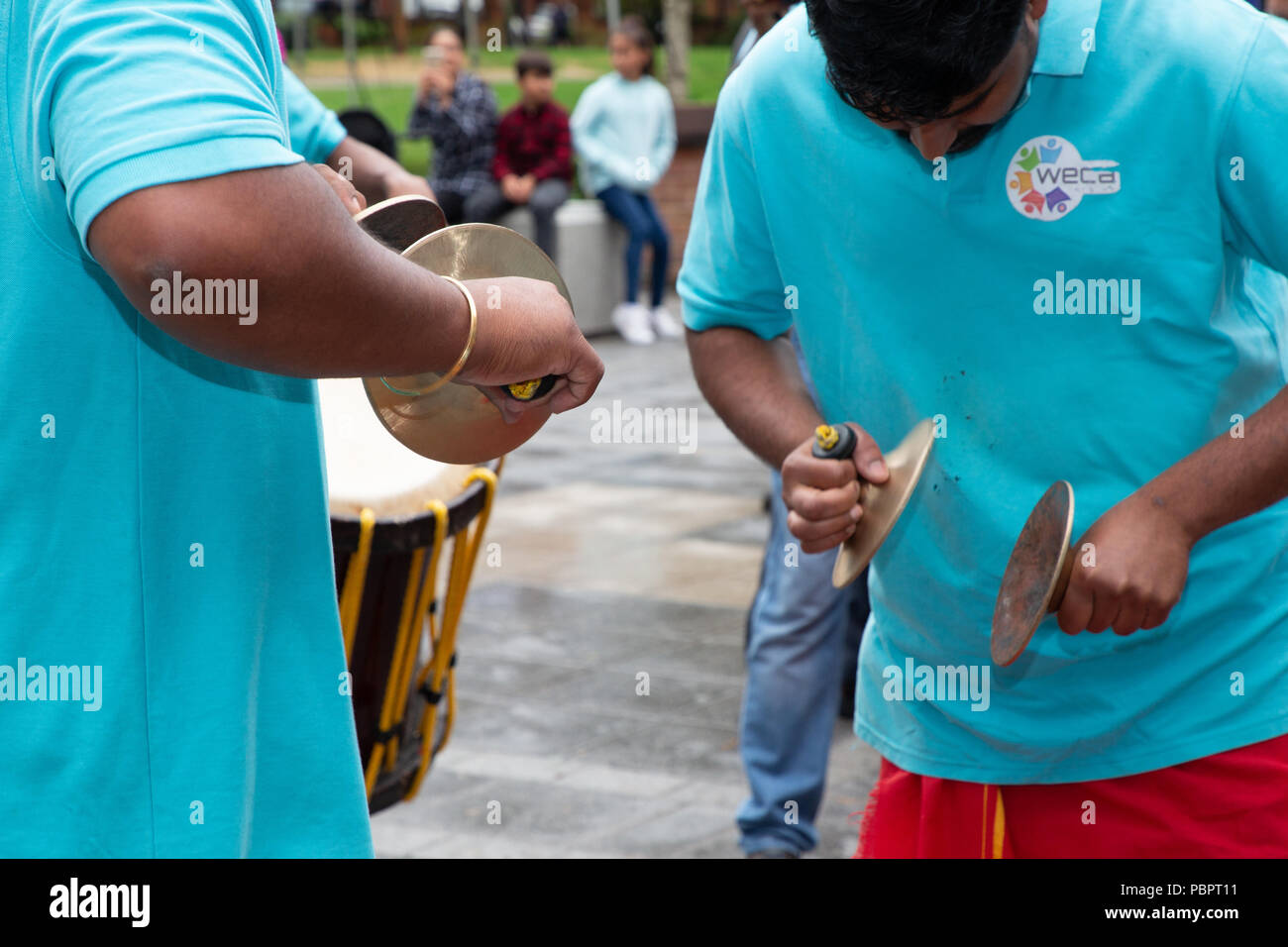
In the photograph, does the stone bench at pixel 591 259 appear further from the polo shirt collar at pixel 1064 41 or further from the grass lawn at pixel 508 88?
the polo shirt collar at pixel 1064 41

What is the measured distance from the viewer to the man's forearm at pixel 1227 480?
1.68 m

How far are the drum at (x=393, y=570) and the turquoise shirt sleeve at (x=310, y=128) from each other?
1.22 feet

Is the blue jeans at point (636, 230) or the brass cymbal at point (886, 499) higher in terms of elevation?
the brass cymbal at point (886, 499)

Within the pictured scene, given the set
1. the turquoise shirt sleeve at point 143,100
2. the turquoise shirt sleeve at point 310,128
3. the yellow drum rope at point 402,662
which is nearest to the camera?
the turquoise shirt sleeve at point 143,100

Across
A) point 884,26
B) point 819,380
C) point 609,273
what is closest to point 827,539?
point 819,380

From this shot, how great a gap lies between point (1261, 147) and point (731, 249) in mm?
658

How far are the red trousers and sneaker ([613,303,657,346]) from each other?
956 centimetres

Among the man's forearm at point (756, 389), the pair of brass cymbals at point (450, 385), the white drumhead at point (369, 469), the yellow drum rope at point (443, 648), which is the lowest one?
the yellow drum rope at point (443, 648)

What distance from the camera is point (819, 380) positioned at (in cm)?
200

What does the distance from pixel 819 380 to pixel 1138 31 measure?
0.57 meters

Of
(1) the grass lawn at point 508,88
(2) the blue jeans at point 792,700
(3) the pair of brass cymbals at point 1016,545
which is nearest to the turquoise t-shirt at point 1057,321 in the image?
(3) the pair of brass cymbals at point 1016,545

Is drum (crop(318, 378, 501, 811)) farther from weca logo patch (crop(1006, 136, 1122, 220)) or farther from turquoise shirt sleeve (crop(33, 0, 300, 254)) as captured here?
turquoise shirt sleeve (crop(33, 0, 300, 254))

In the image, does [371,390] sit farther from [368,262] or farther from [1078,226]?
[1078,226]

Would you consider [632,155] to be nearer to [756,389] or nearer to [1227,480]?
[756,389]
